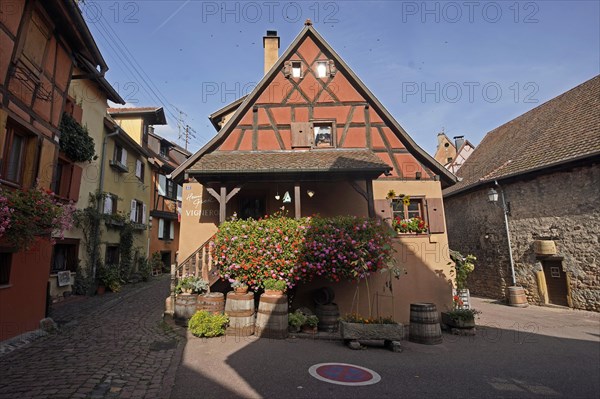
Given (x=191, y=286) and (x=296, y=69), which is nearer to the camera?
(x=191, y=286)

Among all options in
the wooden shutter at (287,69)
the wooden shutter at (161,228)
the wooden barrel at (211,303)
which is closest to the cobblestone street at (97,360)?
the wooden barrel at (211,303)

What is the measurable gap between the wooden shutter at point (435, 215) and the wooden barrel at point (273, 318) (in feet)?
17.4

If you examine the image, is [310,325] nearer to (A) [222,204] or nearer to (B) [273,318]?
(B) [273,318]

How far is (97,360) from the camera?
213 inches

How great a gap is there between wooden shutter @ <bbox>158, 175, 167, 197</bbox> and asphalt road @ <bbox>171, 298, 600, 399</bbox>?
16183 mm

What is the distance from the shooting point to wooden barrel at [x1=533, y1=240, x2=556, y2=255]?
13.2 meters

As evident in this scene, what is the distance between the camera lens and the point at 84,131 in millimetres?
12445

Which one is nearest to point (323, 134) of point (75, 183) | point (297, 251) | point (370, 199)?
point (370, 199)

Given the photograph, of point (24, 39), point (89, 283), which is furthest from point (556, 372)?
point (89, 283)

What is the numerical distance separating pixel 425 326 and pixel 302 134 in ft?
21.4

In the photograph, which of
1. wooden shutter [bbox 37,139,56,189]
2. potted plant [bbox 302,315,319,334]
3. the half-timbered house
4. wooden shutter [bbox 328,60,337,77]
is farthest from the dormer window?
potted plant [bbox 302,315,319,334]

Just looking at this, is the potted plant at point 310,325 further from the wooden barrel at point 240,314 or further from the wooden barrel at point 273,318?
the wooden barrel at point 240,314

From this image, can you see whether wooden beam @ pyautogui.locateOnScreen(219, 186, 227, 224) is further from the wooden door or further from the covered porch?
the wooden door

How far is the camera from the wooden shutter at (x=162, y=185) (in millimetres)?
21292
